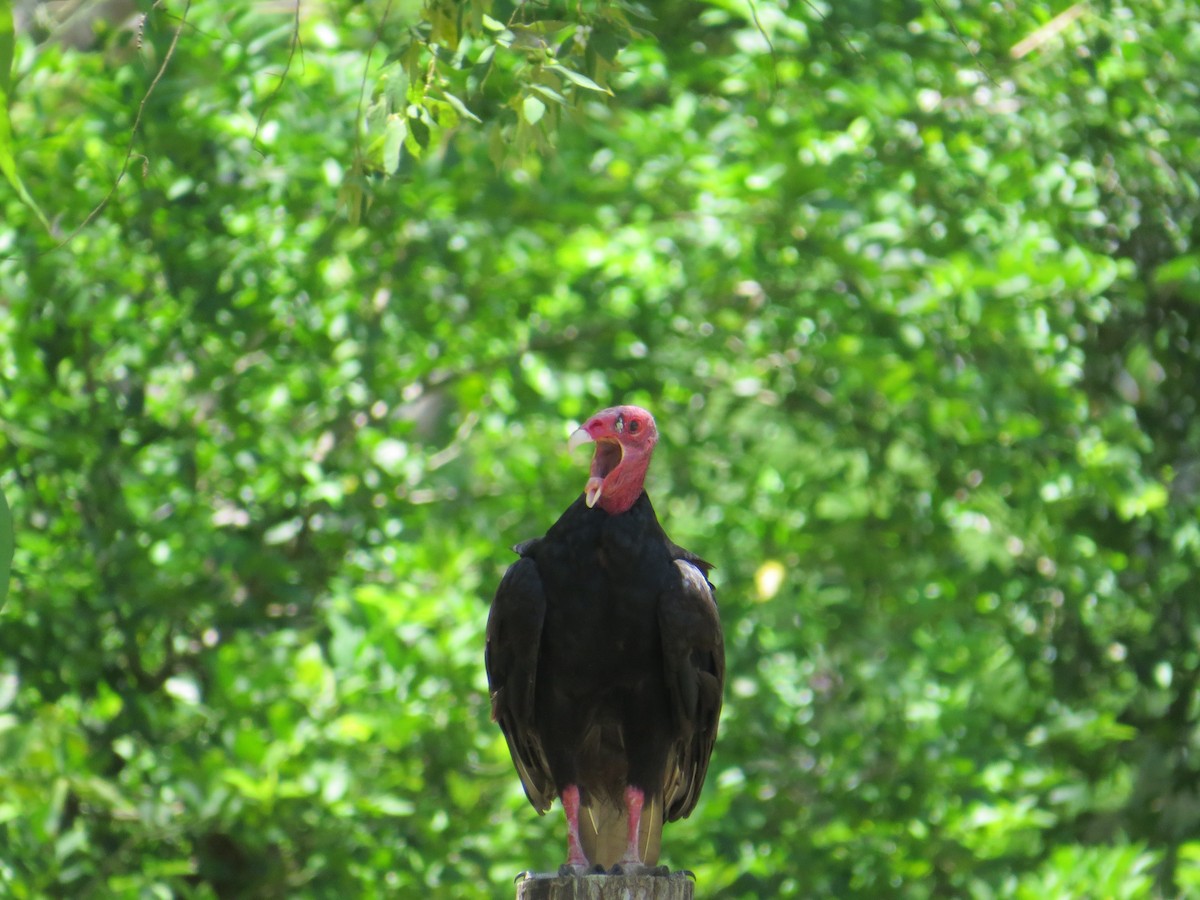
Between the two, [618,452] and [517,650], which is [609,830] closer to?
[517,650]

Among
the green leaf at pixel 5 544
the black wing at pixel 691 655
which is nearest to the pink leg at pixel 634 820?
the black wing at pixel 691 655

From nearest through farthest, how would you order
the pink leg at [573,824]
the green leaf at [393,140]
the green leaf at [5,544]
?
the green leaf at [5,544], the green leaf at [393,140], the pink leg at [573,824]

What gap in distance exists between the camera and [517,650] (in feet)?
8.48

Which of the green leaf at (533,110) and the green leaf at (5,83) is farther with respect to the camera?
the green leaf at (533,110)

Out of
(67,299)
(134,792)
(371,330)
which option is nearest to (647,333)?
(371,330)

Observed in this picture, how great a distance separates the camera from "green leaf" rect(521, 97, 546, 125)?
2020mm

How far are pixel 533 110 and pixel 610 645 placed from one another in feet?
3.38

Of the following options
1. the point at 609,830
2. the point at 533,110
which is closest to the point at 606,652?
the point at 609,830

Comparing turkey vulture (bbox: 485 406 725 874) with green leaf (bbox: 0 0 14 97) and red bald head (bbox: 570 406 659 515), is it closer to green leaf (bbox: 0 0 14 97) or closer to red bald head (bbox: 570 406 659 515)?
red bald head (bbox: 570 406 659 515)

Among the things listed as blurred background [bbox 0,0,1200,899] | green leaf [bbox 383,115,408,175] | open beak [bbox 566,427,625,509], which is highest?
green leaf [bbox 383,115,408,175]

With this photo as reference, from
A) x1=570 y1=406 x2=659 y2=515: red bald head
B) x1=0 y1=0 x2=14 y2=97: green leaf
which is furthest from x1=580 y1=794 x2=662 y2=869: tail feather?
x1=0 y1=0 x2=14 y2=97: green leaf

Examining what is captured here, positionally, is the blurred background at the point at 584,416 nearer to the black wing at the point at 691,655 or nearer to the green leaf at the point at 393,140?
the black wing at the point at 691,655

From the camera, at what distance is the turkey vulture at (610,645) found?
2.57 metres

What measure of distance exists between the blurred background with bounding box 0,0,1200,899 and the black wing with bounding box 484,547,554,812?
4.25 feet
